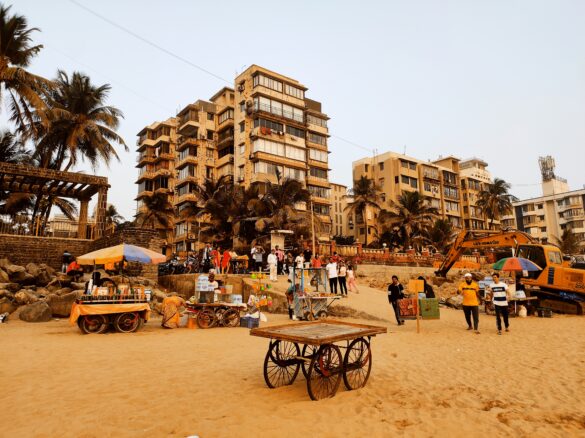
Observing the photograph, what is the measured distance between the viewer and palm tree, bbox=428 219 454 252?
177 feet

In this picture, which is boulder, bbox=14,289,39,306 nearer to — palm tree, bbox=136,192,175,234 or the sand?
the sand

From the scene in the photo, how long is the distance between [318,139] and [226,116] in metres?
13.1

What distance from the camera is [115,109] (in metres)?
30.6

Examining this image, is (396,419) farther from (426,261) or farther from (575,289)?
(426,261)

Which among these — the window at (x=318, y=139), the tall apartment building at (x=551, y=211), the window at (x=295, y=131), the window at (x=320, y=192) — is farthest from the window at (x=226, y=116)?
the tall apartment building at (x=551, y=211)

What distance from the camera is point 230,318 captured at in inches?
566

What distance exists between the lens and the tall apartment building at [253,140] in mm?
46719

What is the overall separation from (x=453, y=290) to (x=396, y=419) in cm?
2372

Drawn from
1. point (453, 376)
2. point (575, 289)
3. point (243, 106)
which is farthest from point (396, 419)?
point (243, 106)

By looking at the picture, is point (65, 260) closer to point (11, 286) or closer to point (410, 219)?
point (11, 286)

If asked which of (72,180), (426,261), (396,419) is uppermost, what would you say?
(72,180)

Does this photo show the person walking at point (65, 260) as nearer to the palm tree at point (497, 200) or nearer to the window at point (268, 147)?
the window at point (268, 147)

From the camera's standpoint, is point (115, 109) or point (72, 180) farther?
point (115, 109)

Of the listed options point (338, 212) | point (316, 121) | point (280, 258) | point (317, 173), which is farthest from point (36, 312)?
point (338, 212)
